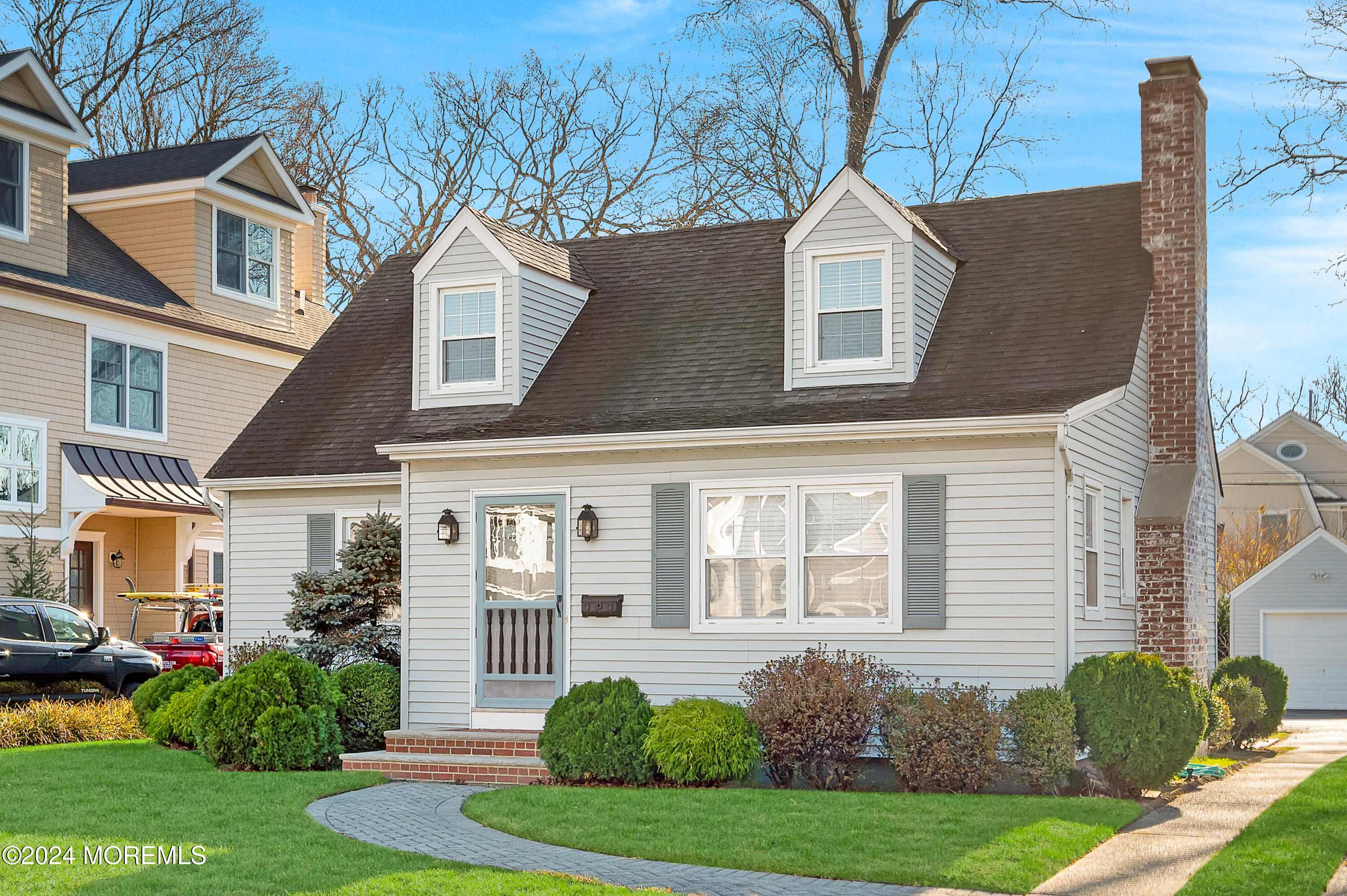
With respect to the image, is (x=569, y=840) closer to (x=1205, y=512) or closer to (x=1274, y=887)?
(x=1274, y=887)

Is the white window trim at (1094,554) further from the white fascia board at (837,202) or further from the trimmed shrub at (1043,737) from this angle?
the white fascia board at (837,202)

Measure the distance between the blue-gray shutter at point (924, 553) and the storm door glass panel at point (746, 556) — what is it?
1283 millimetres

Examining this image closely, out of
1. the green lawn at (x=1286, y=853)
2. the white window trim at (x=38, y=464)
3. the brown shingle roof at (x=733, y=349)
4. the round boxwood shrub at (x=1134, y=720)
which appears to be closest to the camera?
the green lawn at (x=1286, y=853)

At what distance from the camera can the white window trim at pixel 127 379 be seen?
2375cm

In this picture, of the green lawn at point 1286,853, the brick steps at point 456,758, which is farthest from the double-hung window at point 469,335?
the green lawn at point 1286,853

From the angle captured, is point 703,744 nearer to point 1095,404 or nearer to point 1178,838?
point 1178,838

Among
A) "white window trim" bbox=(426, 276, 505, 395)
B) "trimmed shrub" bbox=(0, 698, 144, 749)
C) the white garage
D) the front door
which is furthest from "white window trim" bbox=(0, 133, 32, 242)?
the white garage

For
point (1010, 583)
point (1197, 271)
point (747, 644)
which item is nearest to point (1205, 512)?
point (1197, 271)

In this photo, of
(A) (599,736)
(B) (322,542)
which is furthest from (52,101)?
(A) (599,736)

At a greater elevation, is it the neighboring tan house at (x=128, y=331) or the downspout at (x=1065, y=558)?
the neighboring tan house at (x=128, y=331)

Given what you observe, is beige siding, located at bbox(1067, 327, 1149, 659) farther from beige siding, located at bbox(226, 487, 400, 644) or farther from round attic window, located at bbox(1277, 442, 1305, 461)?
round attic window, located at bbox(1277, 442, 1305, 461)

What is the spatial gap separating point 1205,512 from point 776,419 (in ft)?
21.4

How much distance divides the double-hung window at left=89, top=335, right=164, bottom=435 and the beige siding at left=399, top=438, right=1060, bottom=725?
34.4 ft

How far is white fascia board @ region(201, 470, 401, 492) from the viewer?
57.3ft
